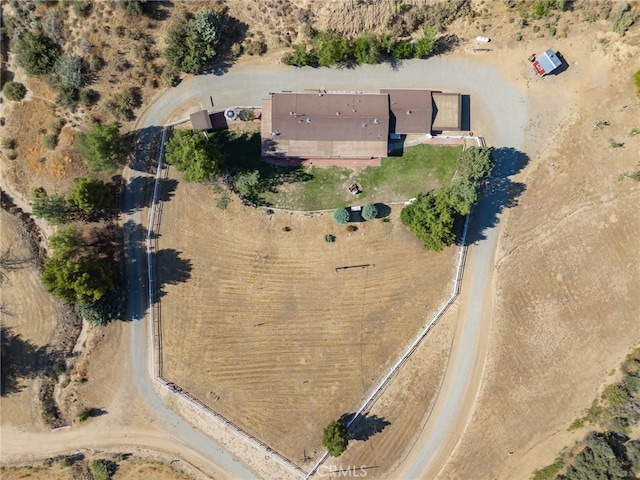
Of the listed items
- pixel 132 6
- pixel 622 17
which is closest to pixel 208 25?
pixel 132 6

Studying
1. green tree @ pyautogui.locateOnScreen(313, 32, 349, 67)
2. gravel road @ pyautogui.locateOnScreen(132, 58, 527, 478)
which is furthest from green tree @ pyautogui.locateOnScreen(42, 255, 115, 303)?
green tree @ pyautogui.locateOnScreen(313, 32, 349, 67)

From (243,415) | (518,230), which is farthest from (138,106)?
(518,230)

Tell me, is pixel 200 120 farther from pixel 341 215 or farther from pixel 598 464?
pixel 598 464

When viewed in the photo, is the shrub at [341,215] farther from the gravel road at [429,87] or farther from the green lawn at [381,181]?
the gravel road at [429,87]

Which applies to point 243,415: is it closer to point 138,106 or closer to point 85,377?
point 85,377

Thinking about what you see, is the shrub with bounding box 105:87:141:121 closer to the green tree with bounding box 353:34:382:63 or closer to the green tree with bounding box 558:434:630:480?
the green tree with bounding box 353:34:382:63
